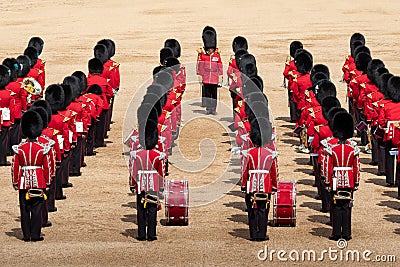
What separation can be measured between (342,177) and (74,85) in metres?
5.60

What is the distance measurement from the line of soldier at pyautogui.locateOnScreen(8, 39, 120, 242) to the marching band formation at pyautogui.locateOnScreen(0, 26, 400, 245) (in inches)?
0.6

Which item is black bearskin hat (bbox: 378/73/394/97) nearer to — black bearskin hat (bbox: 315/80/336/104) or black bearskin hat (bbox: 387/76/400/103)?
black bearskin hat (bbox: 387/76/400/103)

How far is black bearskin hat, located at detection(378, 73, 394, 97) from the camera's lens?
1848cm

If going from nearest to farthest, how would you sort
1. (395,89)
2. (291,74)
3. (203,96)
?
1. (395,89)
2. (291,74)
3. (203,96)

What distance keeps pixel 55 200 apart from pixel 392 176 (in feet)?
15.8

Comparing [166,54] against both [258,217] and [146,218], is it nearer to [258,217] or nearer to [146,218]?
[146,218]

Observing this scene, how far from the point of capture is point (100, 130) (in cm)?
2109

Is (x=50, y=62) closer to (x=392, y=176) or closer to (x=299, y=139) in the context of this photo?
(x=299, y=139)

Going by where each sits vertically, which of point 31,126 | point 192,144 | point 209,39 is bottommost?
point 192,144

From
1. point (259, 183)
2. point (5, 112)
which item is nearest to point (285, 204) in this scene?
point (259, 183)

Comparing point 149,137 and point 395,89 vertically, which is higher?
point 395,89

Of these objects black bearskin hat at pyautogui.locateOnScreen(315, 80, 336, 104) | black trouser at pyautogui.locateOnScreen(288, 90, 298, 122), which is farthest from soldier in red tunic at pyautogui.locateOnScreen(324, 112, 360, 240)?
black trouser at pyautogui.locateOnScreen(288, 90, 298, 122)

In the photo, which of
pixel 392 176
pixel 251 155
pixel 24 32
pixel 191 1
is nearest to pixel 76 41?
pixel 24 32

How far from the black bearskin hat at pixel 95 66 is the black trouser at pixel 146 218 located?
6283 millimetres
